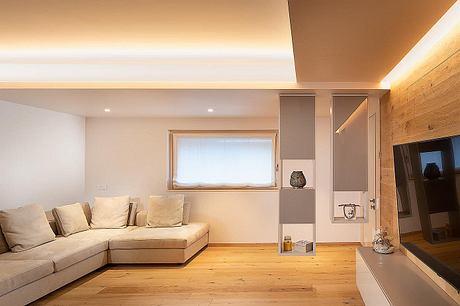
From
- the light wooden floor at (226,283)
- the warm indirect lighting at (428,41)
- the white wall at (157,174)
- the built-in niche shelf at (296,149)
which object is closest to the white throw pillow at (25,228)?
the light wooden floor at (226,283)

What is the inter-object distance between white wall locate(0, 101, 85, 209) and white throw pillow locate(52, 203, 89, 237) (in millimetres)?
453

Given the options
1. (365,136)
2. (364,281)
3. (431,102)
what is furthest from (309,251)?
(431,102)

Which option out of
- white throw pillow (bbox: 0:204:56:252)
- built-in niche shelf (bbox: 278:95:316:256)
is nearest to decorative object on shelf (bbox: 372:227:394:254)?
built-in niche shelf (bbox: 278:95:316:256)

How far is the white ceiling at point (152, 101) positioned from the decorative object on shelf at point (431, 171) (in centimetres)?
191

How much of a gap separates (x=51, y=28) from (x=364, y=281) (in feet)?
11.5

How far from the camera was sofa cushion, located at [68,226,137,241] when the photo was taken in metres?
4.65

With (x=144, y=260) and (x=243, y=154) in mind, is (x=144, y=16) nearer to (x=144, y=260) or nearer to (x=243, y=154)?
(x=144, y=260)

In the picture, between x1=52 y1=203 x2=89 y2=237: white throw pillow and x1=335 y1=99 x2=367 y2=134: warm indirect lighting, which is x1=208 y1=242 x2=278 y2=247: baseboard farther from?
x1=335 y1=99 x2=367 y2=134: warm indirect lighting

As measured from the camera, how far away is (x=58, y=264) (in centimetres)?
368

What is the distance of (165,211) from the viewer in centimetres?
534

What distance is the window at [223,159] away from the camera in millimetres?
5980

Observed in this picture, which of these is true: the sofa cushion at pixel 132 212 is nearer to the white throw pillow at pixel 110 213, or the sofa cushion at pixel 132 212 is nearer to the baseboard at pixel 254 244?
the white throw pillow at pixel 110 213

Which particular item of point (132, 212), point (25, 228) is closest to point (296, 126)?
point (132, 212)

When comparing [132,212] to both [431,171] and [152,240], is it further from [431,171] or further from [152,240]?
[431,171]
